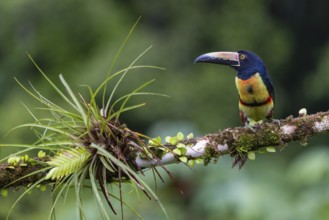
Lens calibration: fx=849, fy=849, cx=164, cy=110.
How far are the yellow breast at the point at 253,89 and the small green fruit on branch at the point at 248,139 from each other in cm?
149

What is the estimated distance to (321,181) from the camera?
A: 339 inches

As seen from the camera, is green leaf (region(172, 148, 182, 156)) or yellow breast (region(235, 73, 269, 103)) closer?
green leaf (region(172, 148, 182, 156))

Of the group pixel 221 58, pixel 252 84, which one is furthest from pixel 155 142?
pixel 252 84

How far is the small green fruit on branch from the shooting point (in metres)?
3.84

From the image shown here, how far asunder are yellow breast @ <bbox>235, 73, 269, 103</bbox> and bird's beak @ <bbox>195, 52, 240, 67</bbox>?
5.2 inches

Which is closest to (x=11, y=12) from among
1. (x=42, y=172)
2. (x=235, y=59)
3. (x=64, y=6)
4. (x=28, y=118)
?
(x=64, y=6)

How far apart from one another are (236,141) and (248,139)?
2.2 inches

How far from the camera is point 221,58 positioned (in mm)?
5234

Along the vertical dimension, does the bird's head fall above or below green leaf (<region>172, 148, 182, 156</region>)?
above

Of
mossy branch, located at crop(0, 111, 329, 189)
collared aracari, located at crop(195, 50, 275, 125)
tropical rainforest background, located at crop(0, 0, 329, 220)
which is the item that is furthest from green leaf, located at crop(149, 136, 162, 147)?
tropical rainforest background, located at crop(0, 0, 329, 220)

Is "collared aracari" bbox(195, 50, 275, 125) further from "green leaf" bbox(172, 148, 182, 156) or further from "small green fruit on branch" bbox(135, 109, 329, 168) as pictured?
"green leaf" bbox(172, 148, 182, 156)

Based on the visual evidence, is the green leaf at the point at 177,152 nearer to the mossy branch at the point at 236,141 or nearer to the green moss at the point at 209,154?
the mossy branch at the point at 236,141

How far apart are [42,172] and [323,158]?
4949 mm

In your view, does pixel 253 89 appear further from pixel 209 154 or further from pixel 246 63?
pixel 209 154
